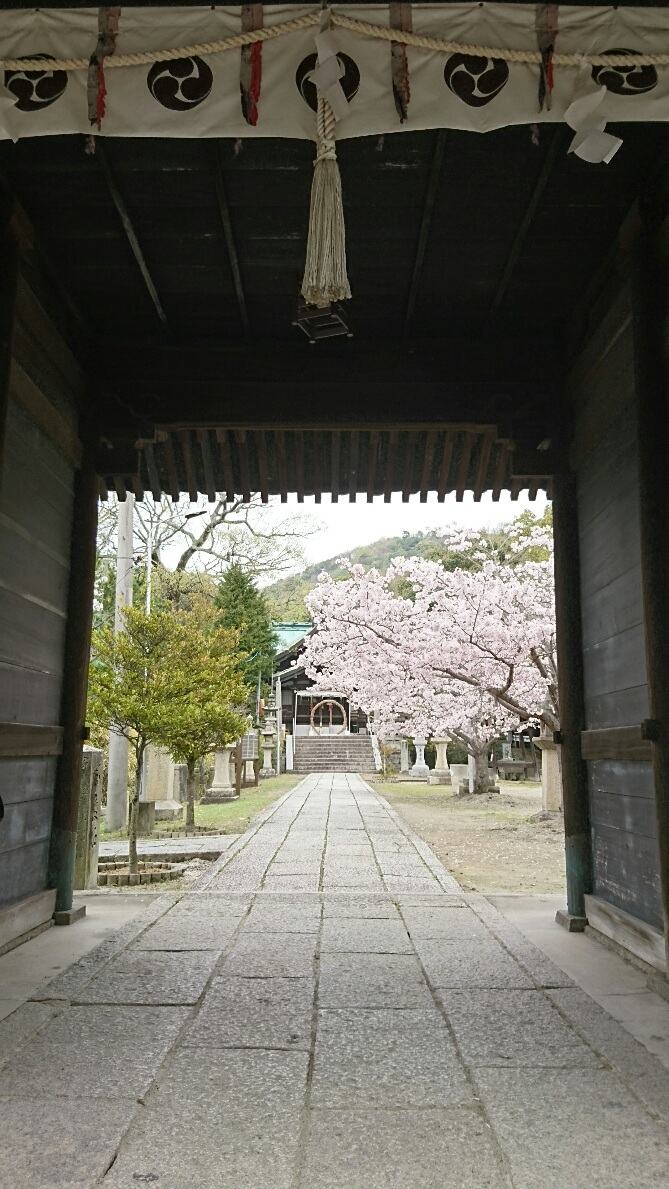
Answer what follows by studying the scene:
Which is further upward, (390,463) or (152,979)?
(390,463)

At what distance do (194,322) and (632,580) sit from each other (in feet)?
8.74

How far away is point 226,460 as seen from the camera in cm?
548

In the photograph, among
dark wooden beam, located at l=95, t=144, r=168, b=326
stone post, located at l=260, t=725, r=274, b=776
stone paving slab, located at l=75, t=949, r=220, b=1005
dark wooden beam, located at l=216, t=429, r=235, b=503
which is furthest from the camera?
stone post, located at l=260, t=725, r=274, b=776

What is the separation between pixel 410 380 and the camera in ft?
16.1

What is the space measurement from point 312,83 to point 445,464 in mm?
3038

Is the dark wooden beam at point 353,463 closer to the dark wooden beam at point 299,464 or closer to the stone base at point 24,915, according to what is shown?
the dark wooden beam at point 299,464

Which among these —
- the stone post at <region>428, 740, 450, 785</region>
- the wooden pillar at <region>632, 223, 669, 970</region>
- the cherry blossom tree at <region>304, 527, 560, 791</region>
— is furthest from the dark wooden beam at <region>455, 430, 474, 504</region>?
the stone post at <region>428, 740, 450, 785</region>

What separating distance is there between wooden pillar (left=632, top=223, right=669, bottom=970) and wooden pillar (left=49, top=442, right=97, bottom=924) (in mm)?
2957

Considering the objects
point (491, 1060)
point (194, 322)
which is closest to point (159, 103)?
point (194, 322)

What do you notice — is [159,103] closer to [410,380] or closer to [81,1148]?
[410,380]

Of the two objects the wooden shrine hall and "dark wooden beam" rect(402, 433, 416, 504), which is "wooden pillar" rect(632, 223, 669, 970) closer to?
the wooden shrine hall

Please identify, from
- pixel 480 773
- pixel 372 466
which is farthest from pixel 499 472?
pixel 480 773

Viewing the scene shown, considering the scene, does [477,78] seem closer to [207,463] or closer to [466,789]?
[207,463]

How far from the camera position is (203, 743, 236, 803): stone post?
17.4 metres
